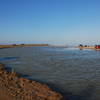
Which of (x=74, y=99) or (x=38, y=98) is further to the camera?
(x=74, y=99)

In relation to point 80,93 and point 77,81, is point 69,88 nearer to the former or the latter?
point 80,93

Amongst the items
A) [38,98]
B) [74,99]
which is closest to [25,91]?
[38,98]

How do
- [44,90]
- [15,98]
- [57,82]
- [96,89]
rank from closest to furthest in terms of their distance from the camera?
[15,98] → [44,90] → [96,89] → [57,82]

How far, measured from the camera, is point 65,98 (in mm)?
9000

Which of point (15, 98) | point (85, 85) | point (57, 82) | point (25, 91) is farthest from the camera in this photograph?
point (57, 82)

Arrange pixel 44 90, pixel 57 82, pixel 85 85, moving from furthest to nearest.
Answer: pixel 57 82
pixel 85 85
pixel 44 90

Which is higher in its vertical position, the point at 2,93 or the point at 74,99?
the point at 2,93

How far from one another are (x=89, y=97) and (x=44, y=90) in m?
2.83

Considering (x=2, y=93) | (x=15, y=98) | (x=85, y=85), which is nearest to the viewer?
(x=15, y=98)

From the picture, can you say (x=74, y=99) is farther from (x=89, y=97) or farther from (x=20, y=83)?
(x=20, y=83)

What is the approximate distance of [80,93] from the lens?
990cm

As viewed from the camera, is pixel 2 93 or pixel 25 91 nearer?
pixel 2 93

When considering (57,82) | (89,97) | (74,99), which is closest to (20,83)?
(57,82)

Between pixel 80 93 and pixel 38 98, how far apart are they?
3101 mm
